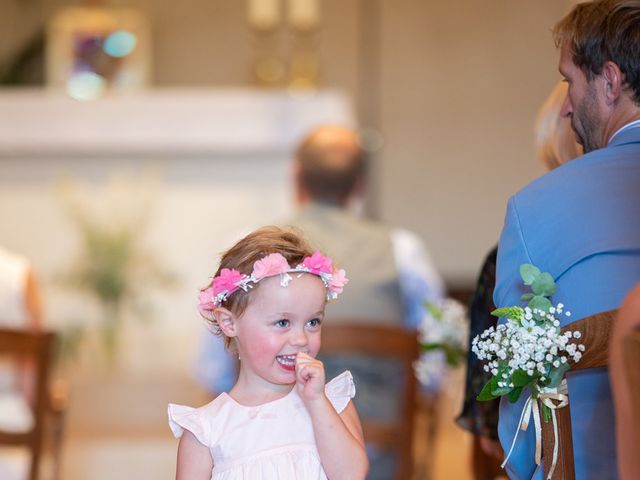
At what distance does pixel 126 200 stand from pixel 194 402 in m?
1.10

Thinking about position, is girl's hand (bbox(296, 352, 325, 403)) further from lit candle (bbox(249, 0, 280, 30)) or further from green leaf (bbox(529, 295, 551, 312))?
lit candle (bbox(249, 0, 280, 30))

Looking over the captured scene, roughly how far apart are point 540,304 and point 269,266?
491 mm

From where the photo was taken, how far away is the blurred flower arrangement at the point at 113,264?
613 cm

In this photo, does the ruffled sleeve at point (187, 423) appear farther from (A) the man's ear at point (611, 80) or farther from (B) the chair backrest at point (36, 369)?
(B) the chair backrest at point (36, 369)

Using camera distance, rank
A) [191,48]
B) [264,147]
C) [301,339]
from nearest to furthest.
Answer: [301,339] < [264,147] < [191,48]

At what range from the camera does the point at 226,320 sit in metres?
2.21

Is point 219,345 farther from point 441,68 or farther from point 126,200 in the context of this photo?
point 441,68

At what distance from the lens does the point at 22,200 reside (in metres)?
6.78

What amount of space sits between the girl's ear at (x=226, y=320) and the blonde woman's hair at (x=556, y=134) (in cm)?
107

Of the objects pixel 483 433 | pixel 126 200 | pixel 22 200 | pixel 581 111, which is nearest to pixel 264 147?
pixel 126 200

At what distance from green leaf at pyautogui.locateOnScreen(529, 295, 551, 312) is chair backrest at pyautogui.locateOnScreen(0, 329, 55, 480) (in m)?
2.18

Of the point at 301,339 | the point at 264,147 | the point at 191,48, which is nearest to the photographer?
the point at 301,339

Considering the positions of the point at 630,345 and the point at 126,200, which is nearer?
the point at 630,345

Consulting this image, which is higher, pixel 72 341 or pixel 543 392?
pixel 72 341
